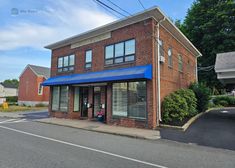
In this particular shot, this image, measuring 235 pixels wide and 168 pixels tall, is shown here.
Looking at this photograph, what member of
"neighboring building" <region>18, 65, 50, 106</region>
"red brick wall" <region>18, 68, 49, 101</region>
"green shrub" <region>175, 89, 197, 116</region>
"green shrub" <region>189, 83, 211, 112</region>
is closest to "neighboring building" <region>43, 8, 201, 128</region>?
"green shrub" <region>175, 89, 197, 116</region>

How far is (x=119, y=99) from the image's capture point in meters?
13.2

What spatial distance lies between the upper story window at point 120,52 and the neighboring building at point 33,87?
25623 mm

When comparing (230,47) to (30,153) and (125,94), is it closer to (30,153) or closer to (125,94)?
(125,94)

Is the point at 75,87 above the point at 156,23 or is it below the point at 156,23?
below

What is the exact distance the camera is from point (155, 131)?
35.1 ft

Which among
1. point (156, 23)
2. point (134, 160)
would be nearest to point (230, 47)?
point (156, 23)

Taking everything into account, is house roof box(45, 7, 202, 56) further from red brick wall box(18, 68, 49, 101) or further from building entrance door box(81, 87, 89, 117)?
red brick wall box(18, 68, 49, 101)

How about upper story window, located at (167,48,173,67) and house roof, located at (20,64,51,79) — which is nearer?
upper story window, located at (167,48,173,67)

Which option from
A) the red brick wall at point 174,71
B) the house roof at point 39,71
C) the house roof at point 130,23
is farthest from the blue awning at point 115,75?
the house roof at point 39,71

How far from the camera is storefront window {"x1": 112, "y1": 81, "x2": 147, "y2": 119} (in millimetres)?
12047

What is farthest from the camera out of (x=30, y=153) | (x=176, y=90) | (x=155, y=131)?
(x=176, y=90)

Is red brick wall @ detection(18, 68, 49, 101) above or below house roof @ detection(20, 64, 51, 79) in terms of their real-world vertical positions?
below

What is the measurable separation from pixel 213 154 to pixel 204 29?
24276mm

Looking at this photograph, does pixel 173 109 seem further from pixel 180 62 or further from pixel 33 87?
pixel 33 87
